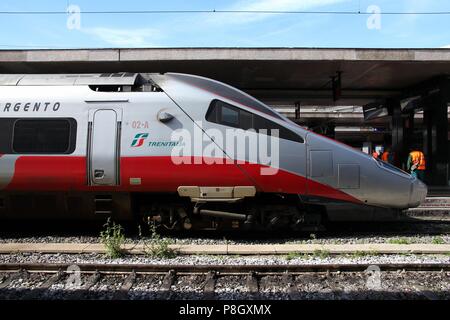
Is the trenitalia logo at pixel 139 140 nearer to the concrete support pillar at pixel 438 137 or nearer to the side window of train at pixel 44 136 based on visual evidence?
the side window of train at pixel 44 136

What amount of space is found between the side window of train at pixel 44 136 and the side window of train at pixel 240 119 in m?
2.45

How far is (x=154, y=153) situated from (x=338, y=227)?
4173 mm

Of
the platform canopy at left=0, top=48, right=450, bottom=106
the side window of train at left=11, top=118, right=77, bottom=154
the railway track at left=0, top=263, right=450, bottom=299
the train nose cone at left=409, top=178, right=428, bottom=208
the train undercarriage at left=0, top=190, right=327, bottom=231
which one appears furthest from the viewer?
the platform canopy at left=0, top=48, right=450, bottom=106

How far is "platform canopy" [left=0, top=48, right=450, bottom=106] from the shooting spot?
36.3 feet

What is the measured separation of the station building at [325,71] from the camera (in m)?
11.1

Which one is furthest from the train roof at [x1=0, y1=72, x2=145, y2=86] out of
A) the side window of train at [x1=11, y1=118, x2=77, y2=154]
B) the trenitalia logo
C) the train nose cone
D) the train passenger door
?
the train nose cone

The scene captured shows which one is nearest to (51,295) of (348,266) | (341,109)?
(348,266)

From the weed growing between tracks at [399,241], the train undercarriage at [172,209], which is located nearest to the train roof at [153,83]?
the train undercarriage at [172,209]

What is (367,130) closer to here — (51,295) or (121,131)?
(121,131)

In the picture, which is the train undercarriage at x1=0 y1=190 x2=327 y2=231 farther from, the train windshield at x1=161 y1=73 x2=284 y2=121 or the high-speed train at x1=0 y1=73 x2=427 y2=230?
the train windshield at x1=161 y1=73 x2=284 y2=121

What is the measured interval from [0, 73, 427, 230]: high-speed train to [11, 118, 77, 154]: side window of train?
0.02m

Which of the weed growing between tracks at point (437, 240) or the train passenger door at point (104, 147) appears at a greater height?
the train passenger door at point (104, 147)

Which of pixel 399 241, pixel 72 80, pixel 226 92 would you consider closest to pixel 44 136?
Result: pixel 72 80
